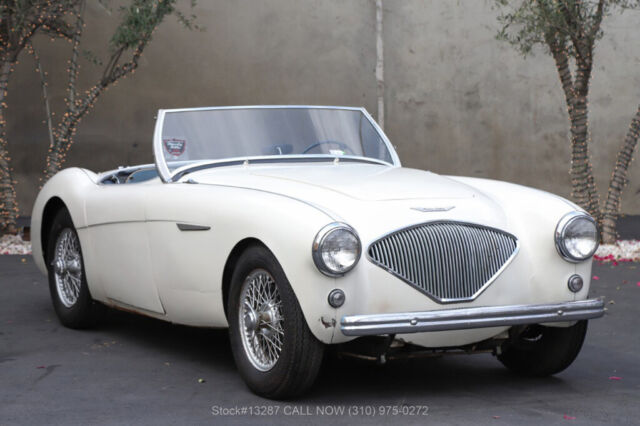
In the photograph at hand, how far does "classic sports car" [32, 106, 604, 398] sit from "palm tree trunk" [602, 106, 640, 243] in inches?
258

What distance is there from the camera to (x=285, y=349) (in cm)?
392

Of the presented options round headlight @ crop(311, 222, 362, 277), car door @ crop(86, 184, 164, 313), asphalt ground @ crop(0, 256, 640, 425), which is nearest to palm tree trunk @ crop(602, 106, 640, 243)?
asphalt ground @ crop(0, 256, 640, 425)

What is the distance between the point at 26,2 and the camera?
10953mm

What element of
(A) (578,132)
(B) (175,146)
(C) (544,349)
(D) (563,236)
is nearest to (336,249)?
(D) (563,236)

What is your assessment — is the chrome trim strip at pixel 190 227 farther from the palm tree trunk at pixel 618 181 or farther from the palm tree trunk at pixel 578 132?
the palm tree trunk at pixel 618 181

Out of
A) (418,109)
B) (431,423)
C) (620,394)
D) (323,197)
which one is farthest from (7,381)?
(418,109)

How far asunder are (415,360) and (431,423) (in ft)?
4.40

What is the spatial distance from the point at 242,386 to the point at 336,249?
99cm

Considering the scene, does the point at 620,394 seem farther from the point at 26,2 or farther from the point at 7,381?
the point at 26,2

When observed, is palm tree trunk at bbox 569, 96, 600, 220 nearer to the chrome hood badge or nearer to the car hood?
the car hood

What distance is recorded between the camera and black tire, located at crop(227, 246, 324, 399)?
12.7ft

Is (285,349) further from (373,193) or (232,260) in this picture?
(373,193)

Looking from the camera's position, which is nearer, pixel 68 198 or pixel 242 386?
pixel 242 386

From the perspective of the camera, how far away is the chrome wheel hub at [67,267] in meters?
5.90
